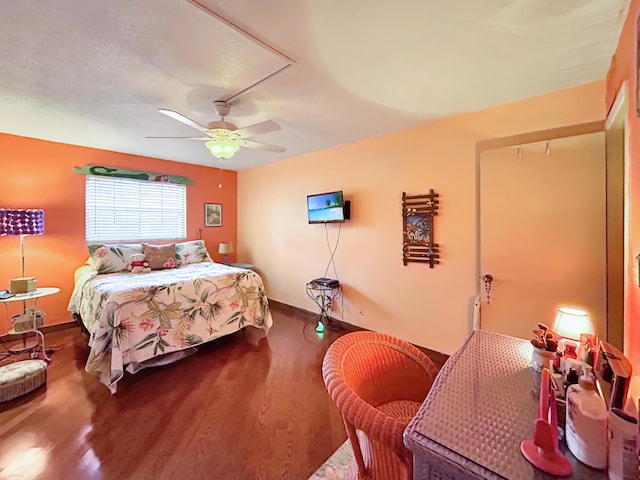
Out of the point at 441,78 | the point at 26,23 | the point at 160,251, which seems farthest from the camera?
the point at 160,251

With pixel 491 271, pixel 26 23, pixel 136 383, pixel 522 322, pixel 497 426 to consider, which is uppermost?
pixel 26 23

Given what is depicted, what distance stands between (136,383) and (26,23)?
8.24 feet

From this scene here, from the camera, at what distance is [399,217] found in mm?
3023

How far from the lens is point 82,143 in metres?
3.44

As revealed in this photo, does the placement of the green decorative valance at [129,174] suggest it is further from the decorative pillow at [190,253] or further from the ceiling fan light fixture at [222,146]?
the ceiling fan light fixture at [222,146]

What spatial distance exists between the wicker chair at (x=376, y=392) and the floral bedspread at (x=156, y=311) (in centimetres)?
196

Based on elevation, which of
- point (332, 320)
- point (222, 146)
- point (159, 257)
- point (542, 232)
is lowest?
point (332, 320)

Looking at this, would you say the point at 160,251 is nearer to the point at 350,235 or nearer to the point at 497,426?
the point at 350,235

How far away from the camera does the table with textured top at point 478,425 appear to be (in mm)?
656

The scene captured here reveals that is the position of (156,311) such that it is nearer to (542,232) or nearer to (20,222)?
(20,222)

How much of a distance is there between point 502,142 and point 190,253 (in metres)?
4.04

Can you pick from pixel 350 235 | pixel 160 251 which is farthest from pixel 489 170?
pixel 160 251

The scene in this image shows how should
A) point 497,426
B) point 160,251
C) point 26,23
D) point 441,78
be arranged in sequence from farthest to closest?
point 160,251
point 441,78
point 26,23
point 497,426

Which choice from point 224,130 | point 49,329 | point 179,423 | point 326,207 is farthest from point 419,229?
point 49,329
